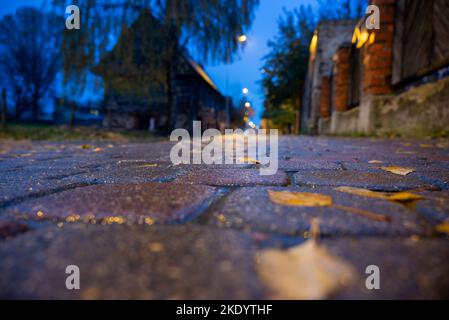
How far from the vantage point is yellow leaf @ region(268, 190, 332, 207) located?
0.74m

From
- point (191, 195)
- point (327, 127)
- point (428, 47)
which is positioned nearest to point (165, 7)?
point (327, 127)

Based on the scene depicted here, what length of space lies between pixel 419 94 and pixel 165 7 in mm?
8901

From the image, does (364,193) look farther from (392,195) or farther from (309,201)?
(309,201)

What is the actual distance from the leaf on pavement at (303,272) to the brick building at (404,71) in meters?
4.37

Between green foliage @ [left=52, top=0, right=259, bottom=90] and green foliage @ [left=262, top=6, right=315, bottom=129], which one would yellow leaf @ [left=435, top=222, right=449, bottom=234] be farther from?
green foliage @ [left=262, top=6, right=315, bottom=129]

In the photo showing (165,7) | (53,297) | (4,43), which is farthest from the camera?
(4,43)

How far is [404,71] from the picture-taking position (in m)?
4.82

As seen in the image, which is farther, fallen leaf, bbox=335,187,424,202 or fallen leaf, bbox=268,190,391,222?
fallen leaf, bbox=335,187,424,202

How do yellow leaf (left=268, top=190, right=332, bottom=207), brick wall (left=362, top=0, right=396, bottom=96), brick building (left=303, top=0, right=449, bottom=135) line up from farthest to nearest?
brick wall (left=362, top=0, right=396, bottom=96)
brick building (left=303, top=0, right=449, bottom=135)
yellow leaf (left=268, top=190, right=332, bottom=207)

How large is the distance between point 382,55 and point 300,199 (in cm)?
563

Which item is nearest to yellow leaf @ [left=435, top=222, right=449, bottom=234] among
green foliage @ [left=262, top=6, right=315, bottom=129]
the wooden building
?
the wooden building
